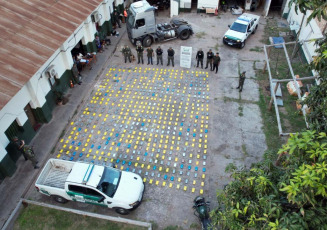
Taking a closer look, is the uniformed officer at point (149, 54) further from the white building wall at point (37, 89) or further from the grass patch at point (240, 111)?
the grass patch at point (240, 111)

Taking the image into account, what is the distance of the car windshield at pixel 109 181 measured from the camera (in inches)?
389

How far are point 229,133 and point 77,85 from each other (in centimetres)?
974

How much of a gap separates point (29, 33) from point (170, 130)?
27.2 feet

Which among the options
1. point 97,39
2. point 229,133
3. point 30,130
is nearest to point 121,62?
point 97,39

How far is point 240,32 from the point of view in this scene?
19.4 m

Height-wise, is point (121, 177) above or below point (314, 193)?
below

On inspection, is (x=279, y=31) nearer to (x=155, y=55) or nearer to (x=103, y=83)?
(x=155, y=55)

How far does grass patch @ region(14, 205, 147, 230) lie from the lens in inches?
391

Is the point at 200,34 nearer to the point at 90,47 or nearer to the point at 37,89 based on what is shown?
the point at 90,47

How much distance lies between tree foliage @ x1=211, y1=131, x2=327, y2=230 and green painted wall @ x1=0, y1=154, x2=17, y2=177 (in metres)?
9.03

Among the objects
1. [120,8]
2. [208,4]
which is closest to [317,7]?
[208,4]

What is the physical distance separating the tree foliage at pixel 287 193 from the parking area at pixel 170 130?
4.13 metres

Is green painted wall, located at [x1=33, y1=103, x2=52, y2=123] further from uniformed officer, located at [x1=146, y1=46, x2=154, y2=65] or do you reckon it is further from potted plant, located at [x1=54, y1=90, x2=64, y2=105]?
uniformed officer, located at [x1=146, y1=46, x2=154, y2=65]

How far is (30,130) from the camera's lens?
12.7 metres
